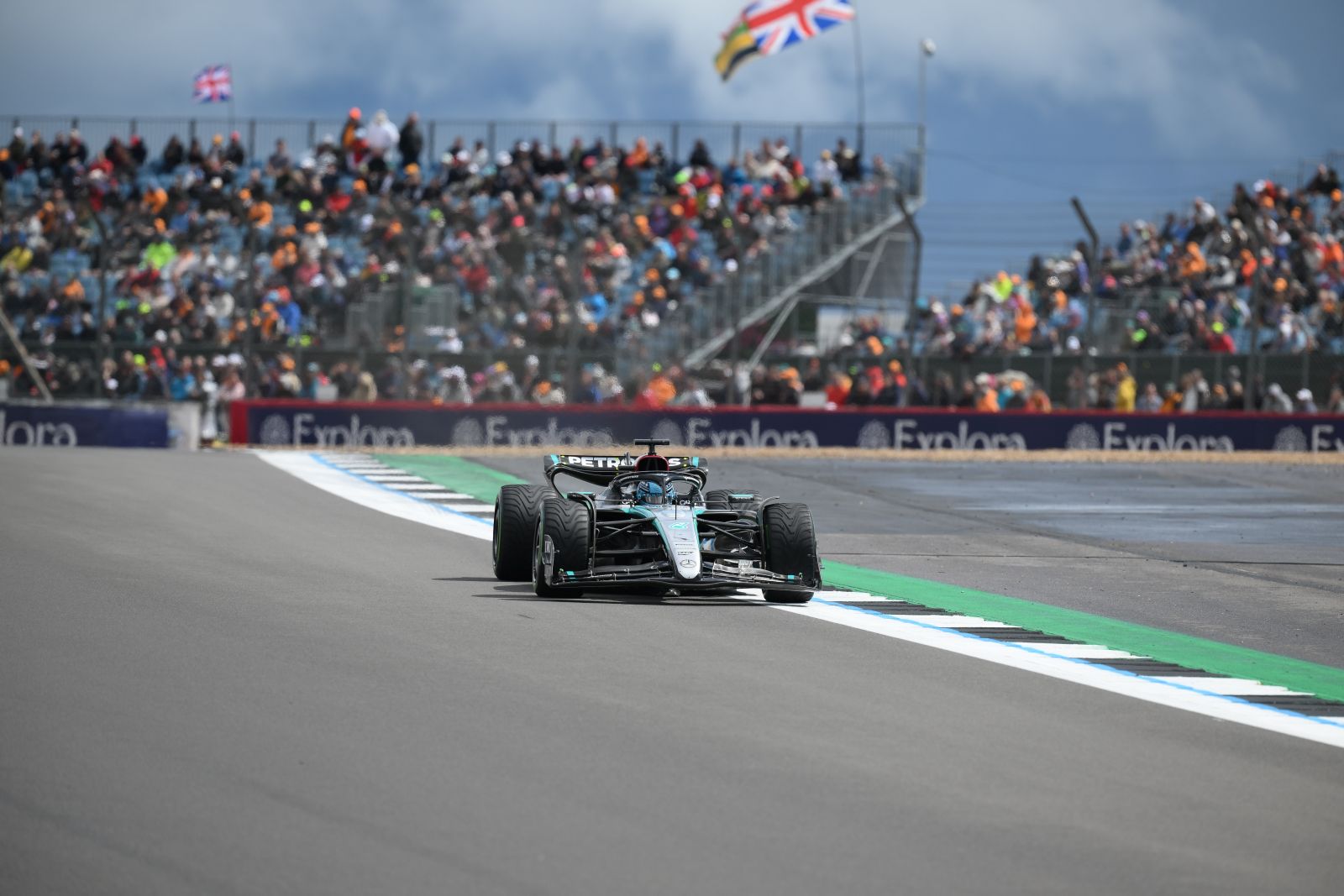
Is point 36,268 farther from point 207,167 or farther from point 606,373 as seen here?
point 606,373

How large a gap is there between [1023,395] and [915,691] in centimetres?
2196

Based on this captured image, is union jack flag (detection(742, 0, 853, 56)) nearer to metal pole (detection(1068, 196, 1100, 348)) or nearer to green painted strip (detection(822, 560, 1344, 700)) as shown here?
metal pole (detection(1068, 196, 1100, 348))

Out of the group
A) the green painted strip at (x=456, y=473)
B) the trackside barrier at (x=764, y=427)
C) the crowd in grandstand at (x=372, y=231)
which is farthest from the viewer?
the crowd in grandstand at (x=372, y=231)

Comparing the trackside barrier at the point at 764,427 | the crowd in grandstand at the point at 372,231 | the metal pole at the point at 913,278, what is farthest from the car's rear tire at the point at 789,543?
the metal pole at the point at 913,278

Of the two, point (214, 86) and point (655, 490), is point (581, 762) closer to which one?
point (655, 490)

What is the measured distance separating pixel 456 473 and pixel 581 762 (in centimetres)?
1679

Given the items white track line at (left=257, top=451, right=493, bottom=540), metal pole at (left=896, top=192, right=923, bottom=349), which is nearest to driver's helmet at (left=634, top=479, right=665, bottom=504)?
white track line at (left=257, top=451, right=493, bottom=540)

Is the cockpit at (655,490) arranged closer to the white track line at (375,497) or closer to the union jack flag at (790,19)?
the white track line at (375,497)

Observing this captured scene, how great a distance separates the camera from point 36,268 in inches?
1281

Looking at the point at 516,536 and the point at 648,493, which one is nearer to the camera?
the point at 648,493

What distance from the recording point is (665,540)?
10688mm

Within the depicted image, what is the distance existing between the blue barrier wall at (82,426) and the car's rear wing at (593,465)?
15144 millimetres

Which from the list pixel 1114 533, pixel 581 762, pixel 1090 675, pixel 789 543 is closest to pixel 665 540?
pixel 789 543

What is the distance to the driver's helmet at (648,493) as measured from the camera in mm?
11164
